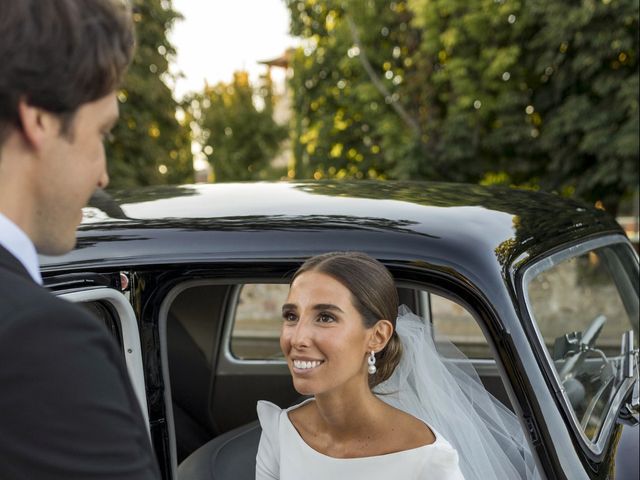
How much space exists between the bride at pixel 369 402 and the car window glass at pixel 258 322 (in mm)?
1497

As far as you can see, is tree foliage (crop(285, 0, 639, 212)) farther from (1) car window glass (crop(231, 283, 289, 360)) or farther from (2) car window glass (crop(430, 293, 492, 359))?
(2) car window glass (crop(430, 293, 492, 359))

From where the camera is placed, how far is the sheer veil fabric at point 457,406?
2.19 metres

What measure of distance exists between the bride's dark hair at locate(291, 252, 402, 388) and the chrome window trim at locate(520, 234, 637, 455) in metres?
0.34

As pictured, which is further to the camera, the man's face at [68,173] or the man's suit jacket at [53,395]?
the man's face at [68,173]

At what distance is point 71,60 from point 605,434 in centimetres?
188

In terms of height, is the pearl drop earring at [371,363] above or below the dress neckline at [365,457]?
above

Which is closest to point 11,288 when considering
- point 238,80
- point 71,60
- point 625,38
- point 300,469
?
point 71,60

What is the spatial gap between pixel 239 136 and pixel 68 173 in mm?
35541

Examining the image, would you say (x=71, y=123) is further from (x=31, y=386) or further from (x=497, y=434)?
(x=497, y=434)

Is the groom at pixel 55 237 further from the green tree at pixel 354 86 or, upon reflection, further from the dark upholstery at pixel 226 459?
the green tree at pixel 354 86

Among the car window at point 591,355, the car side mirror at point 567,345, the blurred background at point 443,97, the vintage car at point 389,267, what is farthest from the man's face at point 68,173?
the blurred background at point 443,97

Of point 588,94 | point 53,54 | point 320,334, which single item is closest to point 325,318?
point 320,334

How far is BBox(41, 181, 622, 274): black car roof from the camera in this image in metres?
2.13

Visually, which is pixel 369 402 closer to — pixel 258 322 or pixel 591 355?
pixel 591 355
